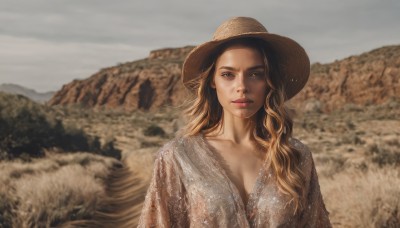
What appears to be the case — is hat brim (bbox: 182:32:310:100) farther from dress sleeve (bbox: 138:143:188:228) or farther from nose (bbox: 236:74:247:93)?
dress sleeve (bbox: 138:143:188:228)

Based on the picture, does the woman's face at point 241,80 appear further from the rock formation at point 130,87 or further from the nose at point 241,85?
the rock formation at point 130,87

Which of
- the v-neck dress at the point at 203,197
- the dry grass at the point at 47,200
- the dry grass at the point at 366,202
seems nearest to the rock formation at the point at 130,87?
the dry grass at the point at 47,200

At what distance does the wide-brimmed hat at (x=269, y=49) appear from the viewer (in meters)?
2.78

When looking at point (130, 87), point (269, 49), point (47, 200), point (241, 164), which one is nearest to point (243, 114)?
point (241, 164)

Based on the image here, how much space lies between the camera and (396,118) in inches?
1786

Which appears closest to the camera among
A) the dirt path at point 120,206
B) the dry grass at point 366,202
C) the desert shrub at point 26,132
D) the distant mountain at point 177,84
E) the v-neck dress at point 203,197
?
the v-neck dress at point 203,197

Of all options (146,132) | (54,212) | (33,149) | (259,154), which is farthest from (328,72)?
(259,154)

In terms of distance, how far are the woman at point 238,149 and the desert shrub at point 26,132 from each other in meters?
18.3

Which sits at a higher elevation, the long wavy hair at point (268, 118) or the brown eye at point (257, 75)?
the brown eye at point (257, 75)

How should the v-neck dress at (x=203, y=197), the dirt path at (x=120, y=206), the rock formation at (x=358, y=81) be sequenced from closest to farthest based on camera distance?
the v-neck dress at (x=203, y=197) → the dirt path at (x=120, y=206) → the rock formation at (x=358, y=81)

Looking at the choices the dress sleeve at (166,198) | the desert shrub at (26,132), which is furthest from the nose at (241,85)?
the desert shrub at (26,132)

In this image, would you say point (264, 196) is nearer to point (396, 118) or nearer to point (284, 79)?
point (284, 79)

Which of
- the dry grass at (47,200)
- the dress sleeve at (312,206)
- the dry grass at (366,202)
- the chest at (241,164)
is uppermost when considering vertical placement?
the chest at (241,164)

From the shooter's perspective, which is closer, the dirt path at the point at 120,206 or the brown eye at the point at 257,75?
the brown eye at the point at 257,75
